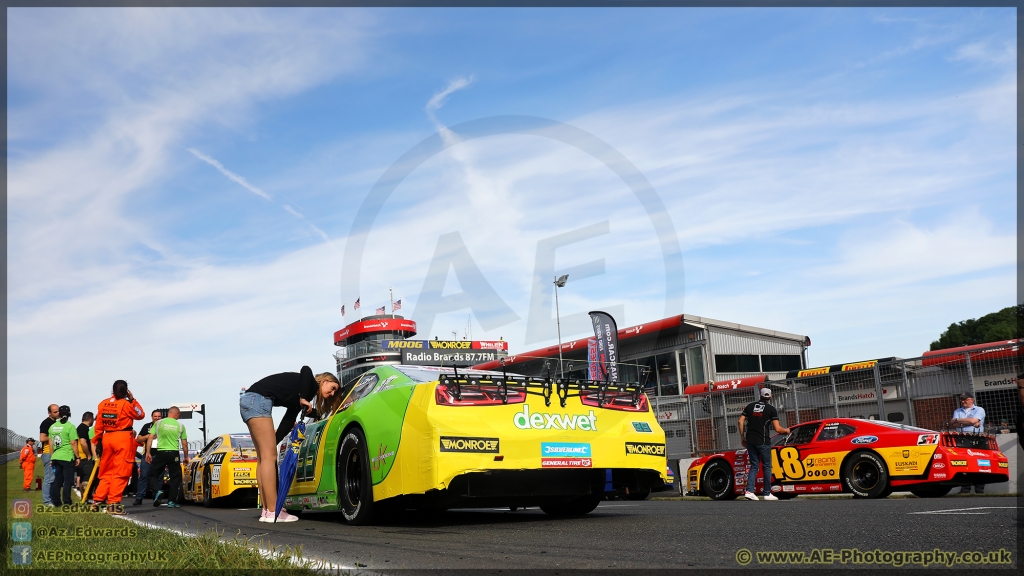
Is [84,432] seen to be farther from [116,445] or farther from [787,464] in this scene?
[787,464]

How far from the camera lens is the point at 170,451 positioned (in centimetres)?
1255

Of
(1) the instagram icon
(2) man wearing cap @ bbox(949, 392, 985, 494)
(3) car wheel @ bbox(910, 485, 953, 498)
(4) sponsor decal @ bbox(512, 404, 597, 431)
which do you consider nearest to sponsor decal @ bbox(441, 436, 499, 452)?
(4) sponsor decal @ bbox(512, 404, 597, 431)

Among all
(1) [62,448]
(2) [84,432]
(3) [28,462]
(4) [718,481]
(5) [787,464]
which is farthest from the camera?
(3) [28,462]

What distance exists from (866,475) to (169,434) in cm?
991

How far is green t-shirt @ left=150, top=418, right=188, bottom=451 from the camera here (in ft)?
41.2

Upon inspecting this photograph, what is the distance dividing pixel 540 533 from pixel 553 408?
1093 millimetres

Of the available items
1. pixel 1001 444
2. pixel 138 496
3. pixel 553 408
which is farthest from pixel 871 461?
pixel 138 496

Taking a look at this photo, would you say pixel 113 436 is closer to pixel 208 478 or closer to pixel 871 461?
pixel 208 478

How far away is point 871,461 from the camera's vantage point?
11352 millimetres

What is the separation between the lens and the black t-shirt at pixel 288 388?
24.9 ft

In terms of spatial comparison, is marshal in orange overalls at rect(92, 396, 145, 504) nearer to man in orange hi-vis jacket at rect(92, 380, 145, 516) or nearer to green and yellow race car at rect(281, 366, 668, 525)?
man in orange hi-vis jacket at rect(92, 380, 145, 516)

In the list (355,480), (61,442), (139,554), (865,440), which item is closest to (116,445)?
(61,442)

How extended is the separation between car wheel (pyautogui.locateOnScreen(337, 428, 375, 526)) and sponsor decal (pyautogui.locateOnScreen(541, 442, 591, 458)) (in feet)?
4.57

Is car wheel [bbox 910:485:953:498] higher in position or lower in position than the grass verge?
lower
